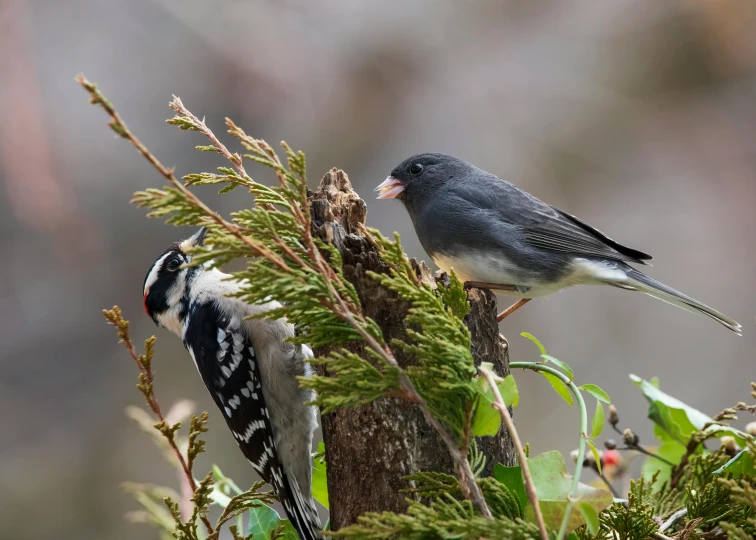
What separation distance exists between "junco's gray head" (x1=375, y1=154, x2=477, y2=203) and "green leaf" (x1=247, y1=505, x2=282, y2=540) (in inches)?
44.3

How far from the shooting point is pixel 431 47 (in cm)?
473

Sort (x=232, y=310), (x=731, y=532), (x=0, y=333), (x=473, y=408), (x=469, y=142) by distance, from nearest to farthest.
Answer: (x=731, y=532) < (x=473, y=408) < (x=232, y=310) < (x=0, y=333) < (x=469, y=142)

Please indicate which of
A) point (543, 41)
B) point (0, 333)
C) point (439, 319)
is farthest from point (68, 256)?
point (439, 319)

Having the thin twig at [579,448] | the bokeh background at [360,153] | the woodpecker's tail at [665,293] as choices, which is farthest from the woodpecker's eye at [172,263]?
the bokeh background at [360,153]

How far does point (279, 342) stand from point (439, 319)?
1242 mm

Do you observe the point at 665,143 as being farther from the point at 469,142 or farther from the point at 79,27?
the point at 79,27

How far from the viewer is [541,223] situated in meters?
2.00

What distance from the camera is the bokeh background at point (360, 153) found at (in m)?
4.07

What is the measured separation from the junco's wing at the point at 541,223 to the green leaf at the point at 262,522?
1.06 meters

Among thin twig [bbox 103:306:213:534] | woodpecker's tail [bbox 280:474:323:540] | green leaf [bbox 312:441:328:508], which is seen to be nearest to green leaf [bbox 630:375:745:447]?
green leaf [bbox 312:441:328:508]

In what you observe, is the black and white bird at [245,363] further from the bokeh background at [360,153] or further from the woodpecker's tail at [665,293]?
the bokeh background at [360,153]

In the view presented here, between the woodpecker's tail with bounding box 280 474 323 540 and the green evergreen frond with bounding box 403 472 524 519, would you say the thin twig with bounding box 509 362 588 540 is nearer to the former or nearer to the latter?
the green evergreen frond with bounding box 403 472 524 519

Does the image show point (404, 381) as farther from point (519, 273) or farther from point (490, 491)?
point (519, 273)

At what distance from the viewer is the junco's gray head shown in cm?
212
